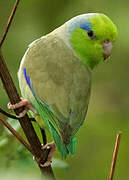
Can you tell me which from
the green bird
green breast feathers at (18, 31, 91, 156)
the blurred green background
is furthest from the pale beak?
the blurred green background

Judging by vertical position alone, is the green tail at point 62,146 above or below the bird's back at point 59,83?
below

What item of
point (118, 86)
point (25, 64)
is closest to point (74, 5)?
point (118, 86)

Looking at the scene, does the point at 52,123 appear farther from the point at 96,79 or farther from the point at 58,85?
the point at 96,79

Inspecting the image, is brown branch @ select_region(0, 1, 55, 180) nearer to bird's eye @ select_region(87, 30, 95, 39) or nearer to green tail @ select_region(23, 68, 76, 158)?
green tail @ select_region(23, 68, 76, 158)

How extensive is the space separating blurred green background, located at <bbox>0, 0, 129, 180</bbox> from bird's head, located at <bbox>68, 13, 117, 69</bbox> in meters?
1.61

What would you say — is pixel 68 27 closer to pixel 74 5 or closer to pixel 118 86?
pixel 74 5

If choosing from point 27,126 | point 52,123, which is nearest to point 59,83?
point 52,123

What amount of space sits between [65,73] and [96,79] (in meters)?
2.74

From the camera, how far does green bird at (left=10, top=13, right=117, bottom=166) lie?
2639 mm

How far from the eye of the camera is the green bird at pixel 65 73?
8.66ft

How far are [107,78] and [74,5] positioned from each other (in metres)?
0.79

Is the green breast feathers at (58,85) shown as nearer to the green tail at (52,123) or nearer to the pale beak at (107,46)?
the green tail at (52,123)

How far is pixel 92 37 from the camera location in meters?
3.01

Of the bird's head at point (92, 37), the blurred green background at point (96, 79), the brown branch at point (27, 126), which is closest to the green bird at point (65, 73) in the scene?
the bird's head at point (92, 37)
